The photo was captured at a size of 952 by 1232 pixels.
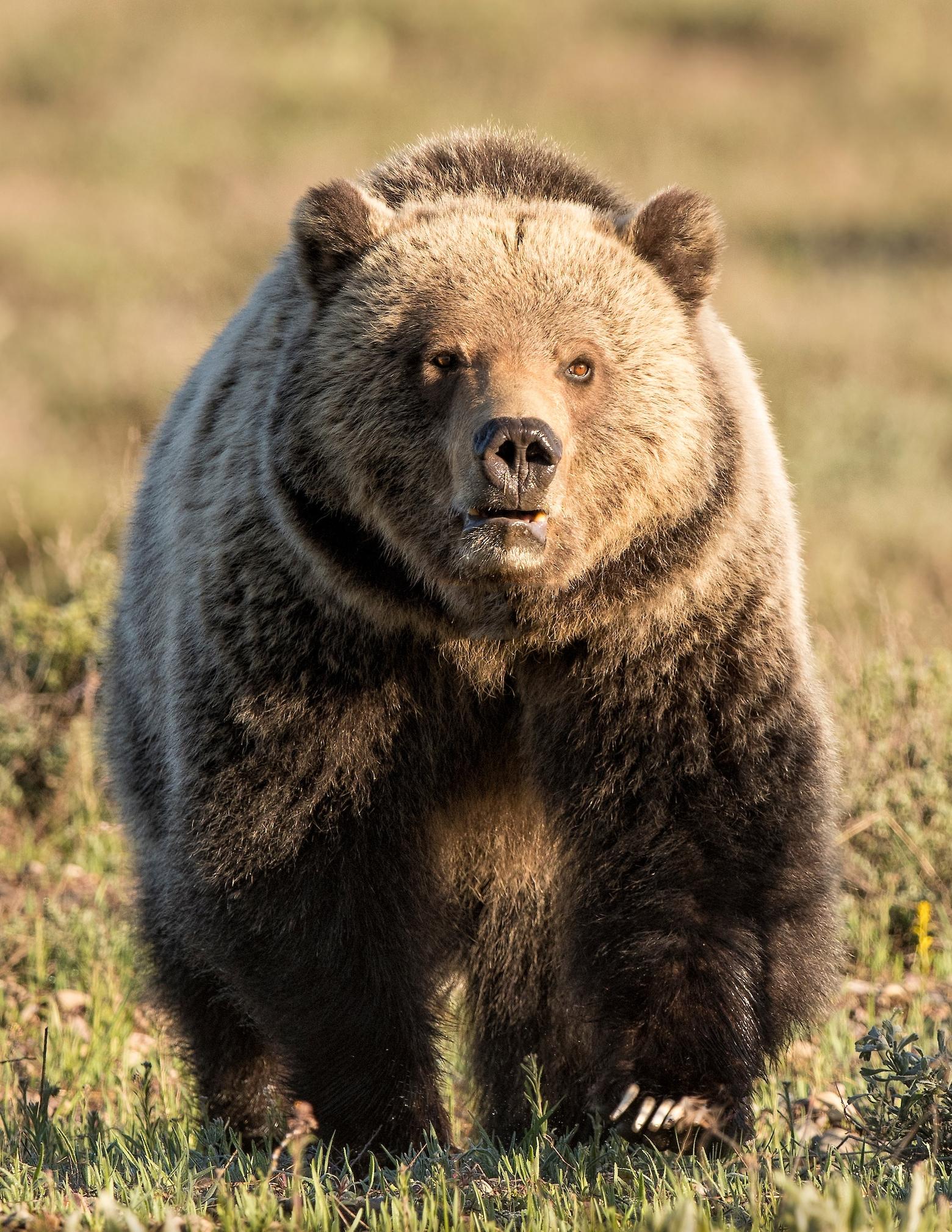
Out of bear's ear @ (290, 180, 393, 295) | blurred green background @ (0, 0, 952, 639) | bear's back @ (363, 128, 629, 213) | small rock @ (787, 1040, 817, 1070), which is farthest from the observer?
blurred green background @ (0, 0, 952, 639)

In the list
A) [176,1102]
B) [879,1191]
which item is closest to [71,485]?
[176,1102]

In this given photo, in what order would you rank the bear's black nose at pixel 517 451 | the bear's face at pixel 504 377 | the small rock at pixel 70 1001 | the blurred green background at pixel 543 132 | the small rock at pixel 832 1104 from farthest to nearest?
the blurred green background at pixel 543 132 < the small rock at pixel 70 1001 < the small rock at pixel 832 1104 < the bear's face at pixel 504 377 < the bear's black nose at pixel 517 451

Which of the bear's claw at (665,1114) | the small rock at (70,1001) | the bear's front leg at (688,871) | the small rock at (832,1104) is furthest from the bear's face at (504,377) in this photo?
the small rock at (70,1001)

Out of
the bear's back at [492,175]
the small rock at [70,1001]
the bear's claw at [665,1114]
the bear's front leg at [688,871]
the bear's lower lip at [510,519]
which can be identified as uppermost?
the bear's back at [492,175]

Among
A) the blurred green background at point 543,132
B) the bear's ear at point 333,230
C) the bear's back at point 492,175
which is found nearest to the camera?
the bear's ear at point 333,230

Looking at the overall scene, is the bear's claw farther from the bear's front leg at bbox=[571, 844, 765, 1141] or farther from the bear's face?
the bear's face

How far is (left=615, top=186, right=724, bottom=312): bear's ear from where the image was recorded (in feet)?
13.2

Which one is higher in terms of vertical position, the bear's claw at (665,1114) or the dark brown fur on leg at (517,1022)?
the bear's claw at (665,1114)

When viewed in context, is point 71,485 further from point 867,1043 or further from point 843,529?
point 867,1043

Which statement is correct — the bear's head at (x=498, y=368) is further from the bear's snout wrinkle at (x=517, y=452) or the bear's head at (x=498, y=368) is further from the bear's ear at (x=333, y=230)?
the bear's snout wrinkle at (x=517, y=452)

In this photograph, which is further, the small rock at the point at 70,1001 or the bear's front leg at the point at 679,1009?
the small rock at the point at 70,1001

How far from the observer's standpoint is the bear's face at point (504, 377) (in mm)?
3748

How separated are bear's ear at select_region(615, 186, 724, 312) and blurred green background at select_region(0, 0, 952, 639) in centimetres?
280

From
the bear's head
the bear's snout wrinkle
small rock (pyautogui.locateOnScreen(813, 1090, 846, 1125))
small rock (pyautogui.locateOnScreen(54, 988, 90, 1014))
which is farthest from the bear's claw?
small rock (pyautogui.locateOnScreen(54, 988, 90, 1014))
